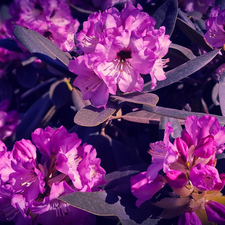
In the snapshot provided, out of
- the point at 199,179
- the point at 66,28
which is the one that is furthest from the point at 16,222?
the point at 66,28

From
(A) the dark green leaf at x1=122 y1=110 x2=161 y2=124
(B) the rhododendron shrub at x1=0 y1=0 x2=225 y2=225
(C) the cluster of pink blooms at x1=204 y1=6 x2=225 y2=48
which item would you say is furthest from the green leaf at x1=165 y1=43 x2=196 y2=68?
(A) the dark green leaf at x1=122 y1=110 x2=161 y2=124

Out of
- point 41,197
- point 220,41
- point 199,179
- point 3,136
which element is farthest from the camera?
point 3,136

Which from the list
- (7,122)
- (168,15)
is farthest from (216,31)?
(7,122)

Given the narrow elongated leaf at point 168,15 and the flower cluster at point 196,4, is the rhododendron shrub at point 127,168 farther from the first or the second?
the flower cluster at point 196,4

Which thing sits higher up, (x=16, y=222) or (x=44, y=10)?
(x=44, y=10)

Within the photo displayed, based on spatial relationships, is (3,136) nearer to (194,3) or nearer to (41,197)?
(41,197)

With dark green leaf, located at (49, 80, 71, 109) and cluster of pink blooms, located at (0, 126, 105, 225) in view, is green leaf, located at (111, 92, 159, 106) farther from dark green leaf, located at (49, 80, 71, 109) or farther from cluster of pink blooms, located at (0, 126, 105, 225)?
dark green leaf, located at (49, 80, 71, 109)

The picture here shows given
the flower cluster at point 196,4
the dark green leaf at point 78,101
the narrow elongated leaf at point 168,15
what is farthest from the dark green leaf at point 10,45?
the flower cluster at point 196,4
